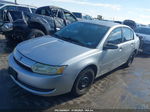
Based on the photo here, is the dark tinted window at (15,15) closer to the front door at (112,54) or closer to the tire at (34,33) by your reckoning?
the tire at (34,33)

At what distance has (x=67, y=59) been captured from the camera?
3295mm

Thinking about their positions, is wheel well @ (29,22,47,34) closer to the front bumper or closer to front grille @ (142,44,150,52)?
the front bumper

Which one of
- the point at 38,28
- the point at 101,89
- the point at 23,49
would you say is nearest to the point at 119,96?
the point at 101,89

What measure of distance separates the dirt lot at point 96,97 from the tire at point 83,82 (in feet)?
0.52

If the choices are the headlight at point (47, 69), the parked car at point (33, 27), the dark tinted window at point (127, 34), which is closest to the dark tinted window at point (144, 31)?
the dark tinted window at point (127, 34)

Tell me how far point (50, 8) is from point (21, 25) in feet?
6.09

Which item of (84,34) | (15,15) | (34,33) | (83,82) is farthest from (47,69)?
(15,15)

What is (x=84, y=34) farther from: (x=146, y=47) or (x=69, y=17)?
(x=146, y=47)

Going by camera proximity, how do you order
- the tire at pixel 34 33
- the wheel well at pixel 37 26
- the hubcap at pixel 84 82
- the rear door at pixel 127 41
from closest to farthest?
the hubcap at pixel 84 82 → the rear door at pixel 127 41 → the tire at pixel 34 33 → the wheel well at pixel 37 26

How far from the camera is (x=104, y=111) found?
3.48 metres

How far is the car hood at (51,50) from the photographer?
10.7 feet

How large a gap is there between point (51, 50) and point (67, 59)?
1.69ft

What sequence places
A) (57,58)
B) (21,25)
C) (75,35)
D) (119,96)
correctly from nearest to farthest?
(57,58) < (119,96) < (75,35) < (21,25)

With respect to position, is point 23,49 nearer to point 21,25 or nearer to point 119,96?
point 119,96
